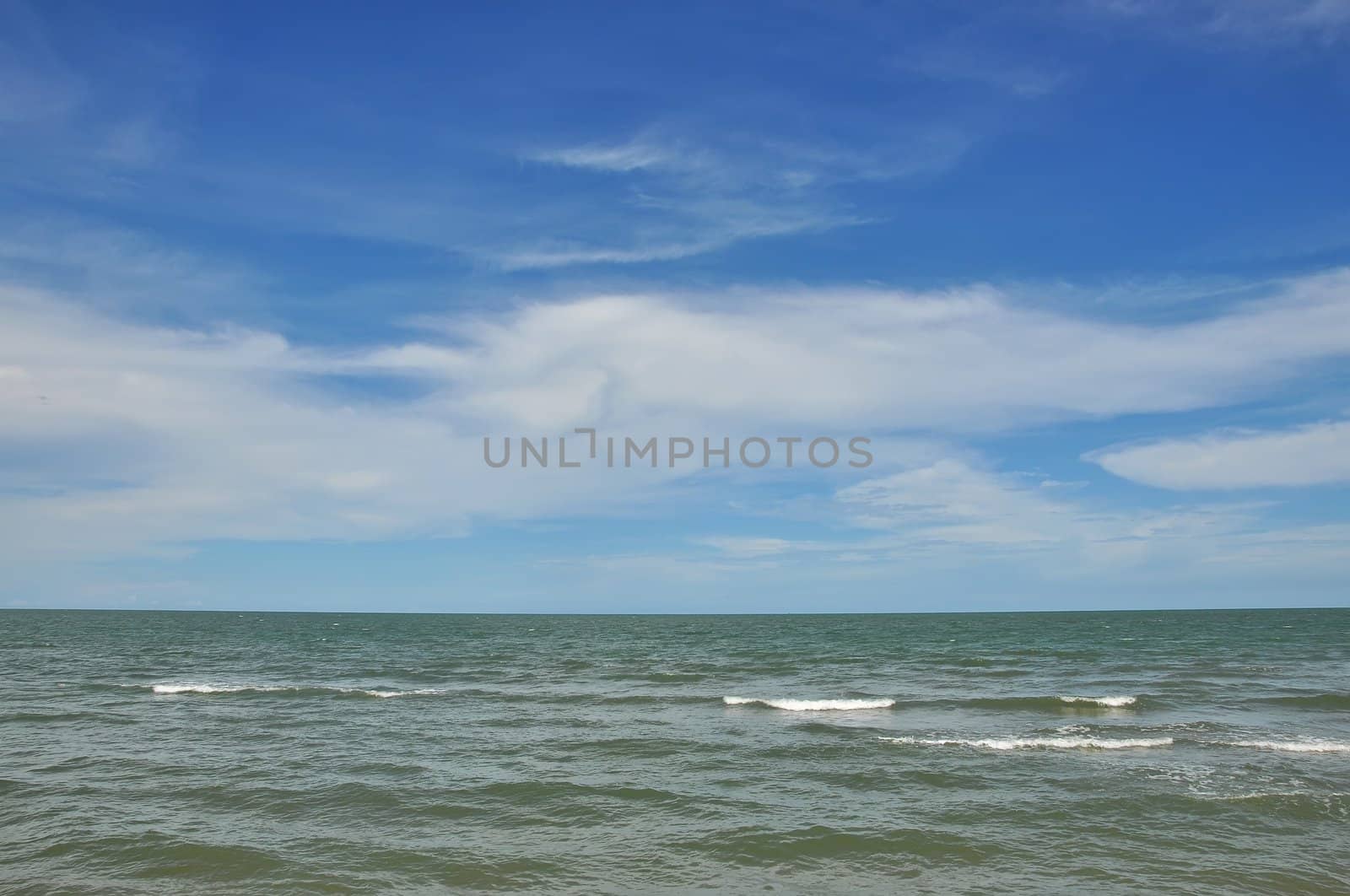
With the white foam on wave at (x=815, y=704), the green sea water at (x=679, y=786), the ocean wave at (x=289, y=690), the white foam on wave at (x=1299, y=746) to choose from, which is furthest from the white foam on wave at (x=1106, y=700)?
the ocean wave at (x=289, y=690)

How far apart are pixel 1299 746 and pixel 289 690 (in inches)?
1412

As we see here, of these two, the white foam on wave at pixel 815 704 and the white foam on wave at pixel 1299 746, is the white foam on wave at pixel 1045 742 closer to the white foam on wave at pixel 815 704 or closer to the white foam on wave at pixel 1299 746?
the white foam on wave at pixel 1299 746

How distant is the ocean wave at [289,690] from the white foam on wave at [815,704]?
43.4 ft

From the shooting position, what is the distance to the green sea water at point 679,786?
13.3 meters

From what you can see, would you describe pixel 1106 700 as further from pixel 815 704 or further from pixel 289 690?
pixel 289 690

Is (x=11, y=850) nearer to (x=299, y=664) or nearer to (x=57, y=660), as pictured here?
(x=299, y=664)

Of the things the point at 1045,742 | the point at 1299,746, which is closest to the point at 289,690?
the point at 1045,742

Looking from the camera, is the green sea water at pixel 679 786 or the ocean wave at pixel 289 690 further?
the ocean wave at pixel 289 690

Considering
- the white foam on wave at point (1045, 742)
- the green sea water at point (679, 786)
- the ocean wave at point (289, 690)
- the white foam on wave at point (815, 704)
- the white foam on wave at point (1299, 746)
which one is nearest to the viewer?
the green sea water at point (679, 786)

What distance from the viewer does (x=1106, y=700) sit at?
30.7 m

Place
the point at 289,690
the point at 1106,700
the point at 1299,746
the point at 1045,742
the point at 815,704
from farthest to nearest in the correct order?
1. the point at 289,690
2. the point at 815,704
3. the point at 1106,700
4. the point at 1045,742
5. the point at 1299,746

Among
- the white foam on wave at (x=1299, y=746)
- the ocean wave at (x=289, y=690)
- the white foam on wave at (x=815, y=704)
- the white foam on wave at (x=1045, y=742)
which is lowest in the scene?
the ocean wave at (x=289, y=690)

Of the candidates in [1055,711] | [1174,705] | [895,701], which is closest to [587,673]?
[895,701]

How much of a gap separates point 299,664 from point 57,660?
1562cm
